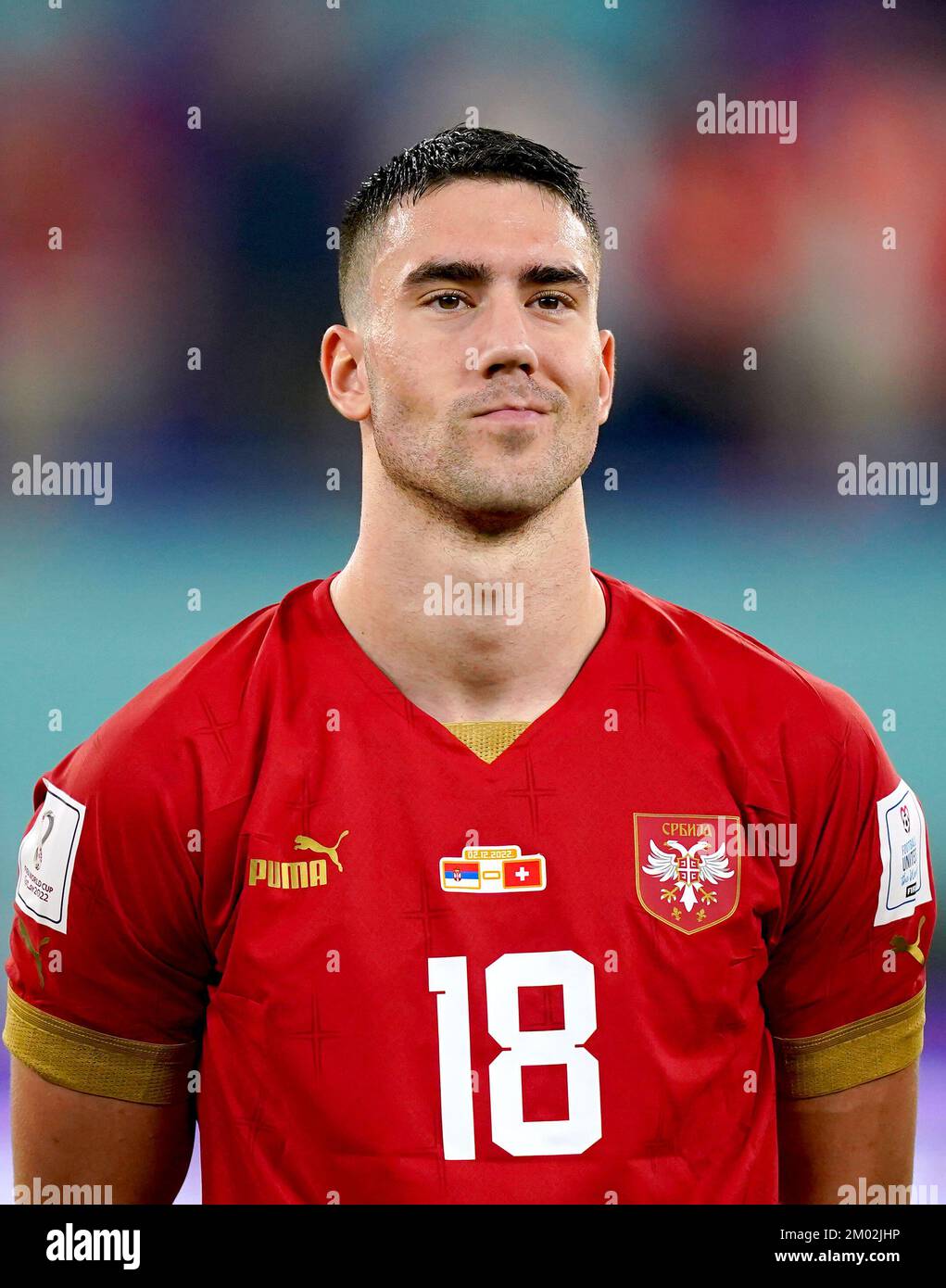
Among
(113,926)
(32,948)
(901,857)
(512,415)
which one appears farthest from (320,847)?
(901,857)

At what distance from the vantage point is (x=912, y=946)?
103 inches

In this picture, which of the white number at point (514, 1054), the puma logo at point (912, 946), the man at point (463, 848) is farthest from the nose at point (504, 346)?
the puma logo at point (912, 946)

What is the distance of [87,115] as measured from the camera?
12.1 feet

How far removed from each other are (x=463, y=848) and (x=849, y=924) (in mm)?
700

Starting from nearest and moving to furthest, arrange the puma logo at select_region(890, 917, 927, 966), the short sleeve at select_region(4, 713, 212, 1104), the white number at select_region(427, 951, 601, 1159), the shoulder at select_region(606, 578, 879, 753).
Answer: the white number at select_region(427, 951, 601, 1159) < the short sleeve at select_region(4, 713, 212, 1104) < the shoulder at select_region(606, 578, 879, 753) < the puma logo at select_region(890, 917, 927, 966)

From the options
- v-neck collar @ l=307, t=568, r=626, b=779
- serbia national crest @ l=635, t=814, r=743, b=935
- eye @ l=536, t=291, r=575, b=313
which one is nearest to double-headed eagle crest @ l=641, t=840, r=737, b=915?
serbia national crest @ l=635, t=814, r=743, b=935

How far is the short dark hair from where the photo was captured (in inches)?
95.7

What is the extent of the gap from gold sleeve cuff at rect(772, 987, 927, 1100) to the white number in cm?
51

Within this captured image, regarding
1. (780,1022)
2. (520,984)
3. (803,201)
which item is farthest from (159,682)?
(803,201)

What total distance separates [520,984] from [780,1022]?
589mm

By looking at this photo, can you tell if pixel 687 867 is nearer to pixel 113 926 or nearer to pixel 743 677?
pixel 743 677

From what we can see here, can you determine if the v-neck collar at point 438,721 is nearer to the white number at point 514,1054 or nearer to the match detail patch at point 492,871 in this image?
the match detail patch at point 492,871

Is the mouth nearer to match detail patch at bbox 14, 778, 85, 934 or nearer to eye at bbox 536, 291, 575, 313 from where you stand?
eye at bbox 536, 291, 575, 313

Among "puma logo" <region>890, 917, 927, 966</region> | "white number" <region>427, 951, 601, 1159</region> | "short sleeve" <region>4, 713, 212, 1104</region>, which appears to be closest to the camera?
"white number" <region>427, 951, 601, 1159</region>
